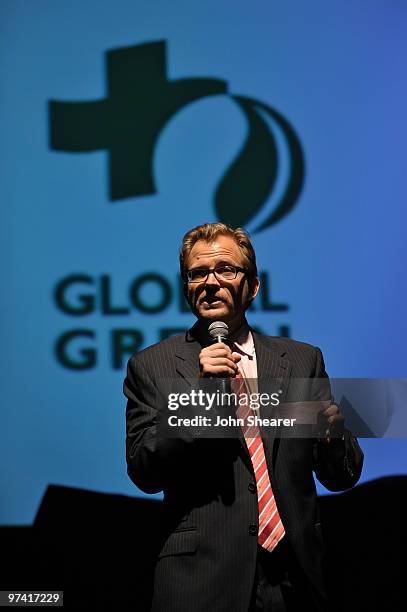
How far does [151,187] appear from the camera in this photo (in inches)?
131

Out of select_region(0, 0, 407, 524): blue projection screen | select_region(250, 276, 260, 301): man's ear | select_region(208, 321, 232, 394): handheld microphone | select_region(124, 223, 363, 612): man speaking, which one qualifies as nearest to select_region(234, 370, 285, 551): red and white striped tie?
select_region(124, 223, 363, 612): man speaking

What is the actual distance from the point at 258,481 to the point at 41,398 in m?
1.54

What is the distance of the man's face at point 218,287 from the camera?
6.55 ft

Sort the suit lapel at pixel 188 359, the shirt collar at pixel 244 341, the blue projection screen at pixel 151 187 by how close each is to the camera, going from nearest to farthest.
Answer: the suit lapel at pixel 188 359 → the shirt collar at pixel 244 341 → the blue projection screen at pixel 151 187

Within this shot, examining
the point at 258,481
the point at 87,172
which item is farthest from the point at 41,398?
the point at 258,481

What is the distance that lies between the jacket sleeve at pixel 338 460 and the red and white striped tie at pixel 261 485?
16cm

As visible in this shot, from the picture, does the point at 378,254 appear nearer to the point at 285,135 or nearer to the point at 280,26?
the point at 285,135

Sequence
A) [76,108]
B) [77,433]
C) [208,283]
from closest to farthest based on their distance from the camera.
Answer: [208,283] < [77,433] < [76,108]

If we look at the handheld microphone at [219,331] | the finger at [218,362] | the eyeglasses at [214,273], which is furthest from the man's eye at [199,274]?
the finger at [218,362]

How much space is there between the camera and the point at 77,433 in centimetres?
315

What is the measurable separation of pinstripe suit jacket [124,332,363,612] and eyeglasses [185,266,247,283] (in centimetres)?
25

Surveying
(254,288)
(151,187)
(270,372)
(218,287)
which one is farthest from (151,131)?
(270,372)
